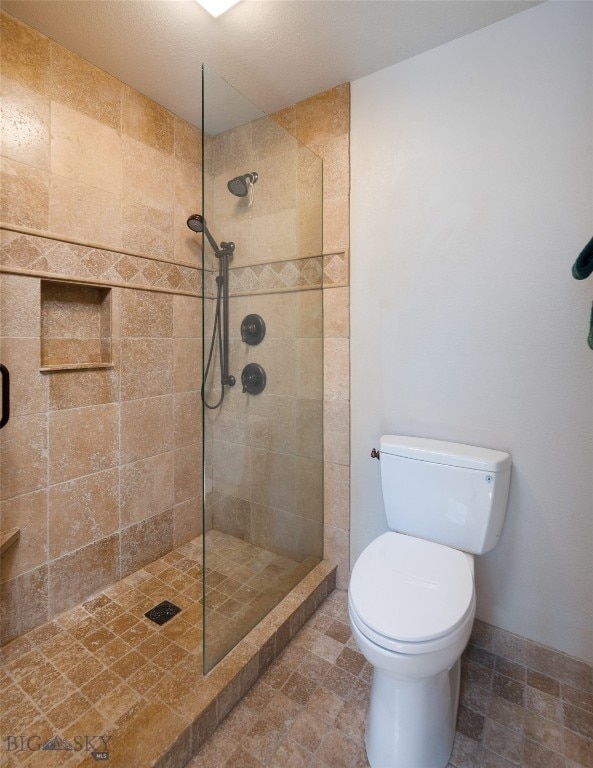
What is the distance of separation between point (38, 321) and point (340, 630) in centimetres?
183

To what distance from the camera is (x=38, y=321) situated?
1.50 meters

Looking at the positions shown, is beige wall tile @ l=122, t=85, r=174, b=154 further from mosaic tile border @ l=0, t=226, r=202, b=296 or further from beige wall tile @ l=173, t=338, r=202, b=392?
beige wall tile @ l=173, t=338, r=202, b=392

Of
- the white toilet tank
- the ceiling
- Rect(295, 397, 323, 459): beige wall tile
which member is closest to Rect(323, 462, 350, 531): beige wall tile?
Rect(295, 397, 323, 459): beige wall tile

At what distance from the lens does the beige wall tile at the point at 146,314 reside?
6.02ft

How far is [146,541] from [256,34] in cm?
240

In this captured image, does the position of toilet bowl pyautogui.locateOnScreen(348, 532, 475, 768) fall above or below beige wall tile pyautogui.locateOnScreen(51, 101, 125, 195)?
below

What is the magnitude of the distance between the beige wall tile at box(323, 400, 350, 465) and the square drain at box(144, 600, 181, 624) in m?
0.99

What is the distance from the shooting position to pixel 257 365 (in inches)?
59.4

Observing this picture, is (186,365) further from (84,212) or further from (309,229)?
(309,229)

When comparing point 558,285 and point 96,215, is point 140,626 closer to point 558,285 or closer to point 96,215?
point 96,215

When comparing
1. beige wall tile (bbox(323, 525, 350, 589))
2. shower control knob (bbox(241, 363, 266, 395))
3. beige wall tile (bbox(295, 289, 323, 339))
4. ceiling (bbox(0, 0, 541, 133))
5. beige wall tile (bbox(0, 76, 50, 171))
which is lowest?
beige wall tile (bbox(323, 525, 350, 589))

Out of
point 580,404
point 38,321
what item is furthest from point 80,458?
point 580,404

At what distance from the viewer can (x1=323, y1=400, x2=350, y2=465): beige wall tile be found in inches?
72.9

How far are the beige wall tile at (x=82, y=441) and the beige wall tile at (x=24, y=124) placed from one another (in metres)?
1.04
